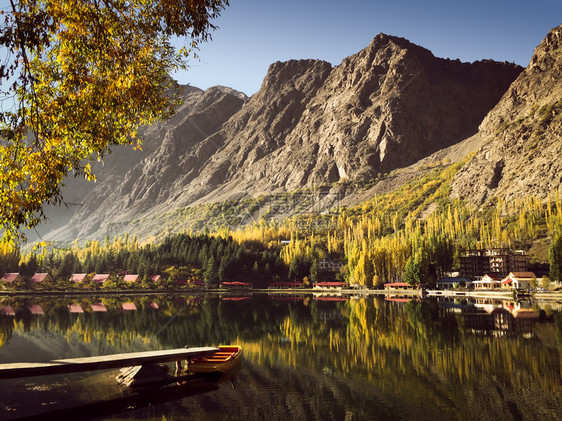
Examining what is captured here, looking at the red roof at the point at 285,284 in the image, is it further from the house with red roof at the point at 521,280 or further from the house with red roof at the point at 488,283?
the house with red roof at the point at 521,280

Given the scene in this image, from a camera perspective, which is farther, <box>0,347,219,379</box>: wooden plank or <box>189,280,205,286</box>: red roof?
<box>189,280,205,286</box>: red roof

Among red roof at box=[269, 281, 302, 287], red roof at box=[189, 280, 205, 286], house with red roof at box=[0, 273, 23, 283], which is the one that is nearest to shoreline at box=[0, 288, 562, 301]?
red roof at box=[189, 280, 205, 286]

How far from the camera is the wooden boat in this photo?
2064 centimetres

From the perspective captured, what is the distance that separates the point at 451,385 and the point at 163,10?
1767 centimetres

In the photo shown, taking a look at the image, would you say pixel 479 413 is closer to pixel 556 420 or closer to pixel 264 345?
pixel 556 420

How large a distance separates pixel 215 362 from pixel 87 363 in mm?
5755

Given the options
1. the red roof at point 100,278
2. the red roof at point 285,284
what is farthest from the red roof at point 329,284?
the red roof at point 100,278

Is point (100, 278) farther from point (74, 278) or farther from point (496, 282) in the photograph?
point (496, 282)

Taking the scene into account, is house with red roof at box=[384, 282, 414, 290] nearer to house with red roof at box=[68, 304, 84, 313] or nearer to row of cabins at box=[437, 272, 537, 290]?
row of cabins at box=[437, 272, 537, 290]

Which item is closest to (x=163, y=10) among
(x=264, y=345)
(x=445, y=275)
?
(x=264, y=345)

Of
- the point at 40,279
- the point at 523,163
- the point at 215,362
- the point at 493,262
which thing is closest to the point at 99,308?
the point at 215,362

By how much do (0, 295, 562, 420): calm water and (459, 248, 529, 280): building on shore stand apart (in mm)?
85496

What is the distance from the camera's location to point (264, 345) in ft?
95.9

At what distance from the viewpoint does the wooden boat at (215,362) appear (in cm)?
2064
